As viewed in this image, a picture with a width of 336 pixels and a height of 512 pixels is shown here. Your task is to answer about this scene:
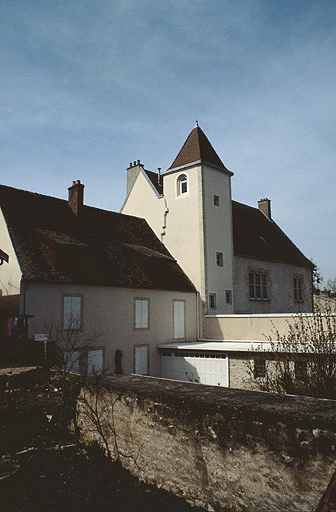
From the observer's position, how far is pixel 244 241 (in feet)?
85.7

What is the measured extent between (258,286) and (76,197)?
42.0 feet

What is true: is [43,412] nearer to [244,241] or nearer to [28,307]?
[28,307]

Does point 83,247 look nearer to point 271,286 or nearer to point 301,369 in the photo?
point 301,369

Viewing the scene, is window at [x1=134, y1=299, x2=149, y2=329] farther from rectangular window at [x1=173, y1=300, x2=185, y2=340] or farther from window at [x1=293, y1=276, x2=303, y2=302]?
window at [x1=293, y1=276, x2=303, y2=302]

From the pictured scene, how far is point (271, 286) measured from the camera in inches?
1051

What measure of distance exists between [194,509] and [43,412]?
131 inches

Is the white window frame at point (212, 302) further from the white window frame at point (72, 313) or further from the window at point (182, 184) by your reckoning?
the white window frame at point (72, 313)


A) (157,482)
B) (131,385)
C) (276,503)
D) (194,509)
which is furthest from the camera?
(131,385)

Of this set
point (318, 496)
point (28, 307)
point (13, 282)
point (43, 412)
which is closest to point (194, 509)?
point (318, 496)

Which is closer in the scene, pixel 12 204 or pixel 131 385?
pixel 131 385

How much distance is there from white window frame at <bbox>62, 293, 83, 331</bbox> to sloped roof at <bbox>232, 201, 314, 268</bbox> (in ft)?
37.0

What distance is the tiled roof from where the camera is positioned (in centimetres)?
2344

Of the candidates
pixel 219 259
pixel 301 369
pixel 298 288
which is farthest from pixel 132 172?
pixel 301 369

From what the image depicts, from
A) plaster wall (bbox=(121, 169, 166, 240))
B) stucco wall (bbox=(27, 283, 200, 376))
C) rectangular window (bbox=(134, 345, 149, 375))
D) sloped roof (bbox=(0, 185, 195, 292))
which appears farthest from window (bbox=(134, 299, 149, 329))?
plaster wall (bbox=(121, 169, 166, 240))
